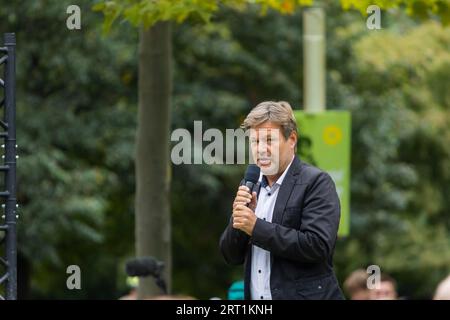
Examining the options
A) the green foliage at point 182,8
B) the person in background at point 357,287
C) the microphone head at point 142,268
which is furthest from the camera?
the person in background at point 357,287

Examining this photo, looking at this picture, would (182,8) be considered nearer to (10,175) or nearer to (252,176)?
(10,175)

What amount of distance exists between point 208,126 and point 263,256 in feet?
45.2

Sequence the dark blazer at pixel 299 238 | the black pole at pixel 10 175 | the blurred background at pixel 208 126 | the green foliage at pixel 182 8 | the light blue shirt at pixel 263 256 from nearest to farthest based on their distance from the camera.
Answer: the dark blazer at pixel 299 238, the light blue shirt at pixel 263 256, the black pole at pixel 10 175, the green foliage at pixel 182 8, the blurred background at pixel 208 126

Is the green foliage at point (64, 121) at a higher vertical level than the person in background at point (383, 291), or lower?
higher

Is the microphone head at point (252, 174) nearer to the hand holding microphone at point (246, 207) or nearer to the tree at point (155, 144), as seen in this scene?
the hand holding microphone at point (246, 207)

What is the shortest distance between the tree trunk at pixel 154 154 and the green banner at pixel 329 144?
74.4 inches

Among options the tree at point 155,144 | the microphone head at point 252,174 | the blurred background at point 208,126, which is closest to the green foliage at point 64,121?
the blurred background at point 208,126

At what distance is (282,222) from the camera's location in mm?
5641

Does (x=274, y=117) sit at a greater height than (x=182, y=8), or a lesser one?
lesser

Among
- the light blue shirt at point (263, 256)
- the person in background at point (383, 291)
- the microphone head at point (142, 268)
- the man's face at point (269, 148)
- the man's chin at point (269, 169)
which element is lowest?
the person in background at point (383, 291)

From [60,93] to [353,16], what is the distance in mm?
5826

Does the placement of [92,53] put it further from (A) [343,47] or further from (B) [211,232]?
(B) [211,232]

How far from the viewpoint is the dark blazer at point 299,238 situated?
549 cm

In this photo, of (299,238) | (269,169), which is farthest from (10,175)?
(299,238)
